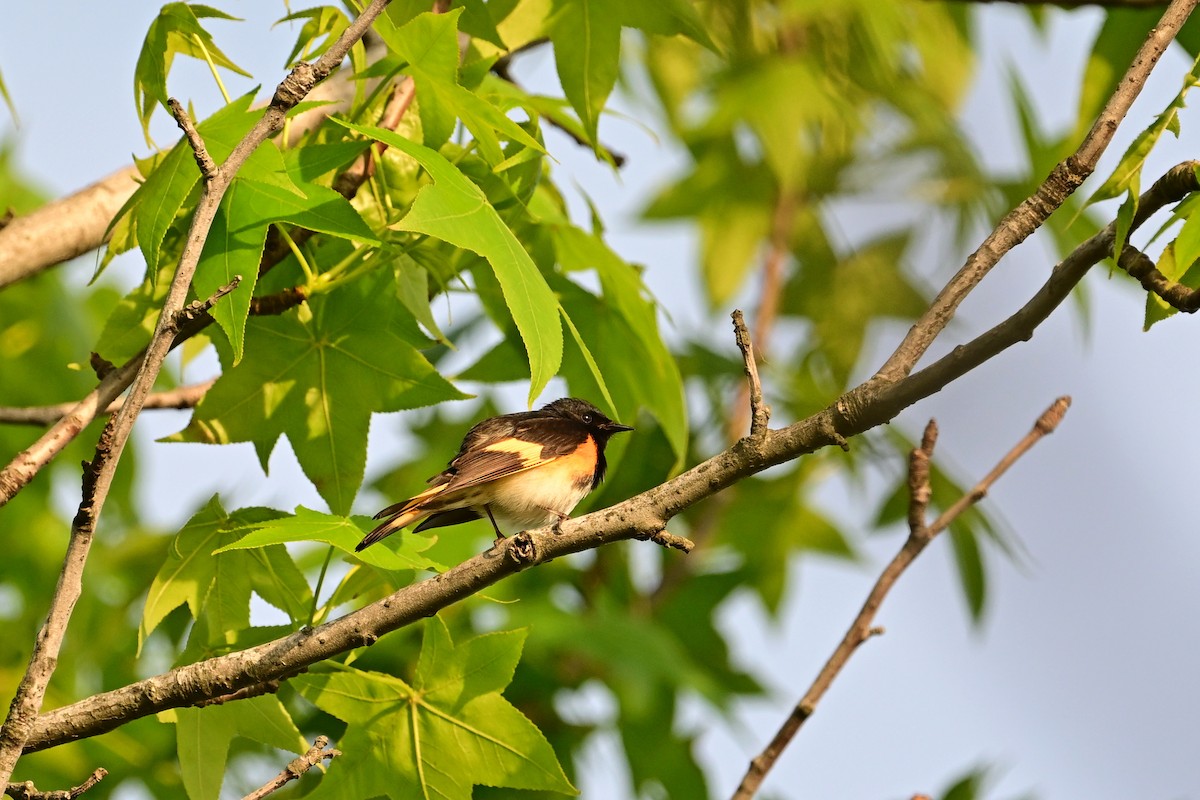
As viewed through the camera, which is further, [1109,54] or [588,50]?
[1109,54]

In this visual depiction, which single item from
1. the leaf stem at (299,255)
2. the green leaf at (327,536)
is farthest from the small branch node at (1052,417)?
the leaf stem at (299,255)

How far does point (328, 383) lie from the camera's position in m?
3.00

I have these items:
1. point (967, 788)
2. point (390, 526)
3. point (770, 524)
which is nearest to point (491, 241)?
point (390, 526)

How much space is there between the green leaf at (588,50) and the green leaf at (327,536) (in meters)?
1.22

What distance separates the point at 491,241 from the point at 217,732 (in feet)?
4.22

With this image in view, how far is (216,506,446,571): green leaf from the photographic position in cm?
231

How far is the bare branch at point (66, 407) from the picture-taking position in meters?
3.09

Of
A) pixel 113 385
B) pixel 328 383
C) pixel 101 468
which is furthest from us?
pixel 328 383

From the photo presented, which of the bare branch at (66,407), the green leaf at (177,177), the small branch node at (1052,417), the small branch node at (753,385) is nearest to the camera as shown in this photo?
the small branch node at (753,385)

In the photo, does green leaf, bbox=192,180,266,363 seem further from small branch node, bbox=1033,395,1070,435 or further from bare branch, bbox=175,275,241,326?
small branch node, bbox=1033,395,1070,435

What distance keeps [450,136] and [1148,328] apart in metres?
1.48

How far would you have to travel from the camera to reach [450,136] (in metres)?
2.77

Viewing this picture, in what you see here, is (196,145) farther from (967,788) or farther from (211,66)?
(967,788)

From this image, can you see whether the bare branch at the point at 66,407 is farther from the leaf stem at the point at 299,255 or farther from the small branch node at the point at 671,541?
the small branch node at the point at 671,541
